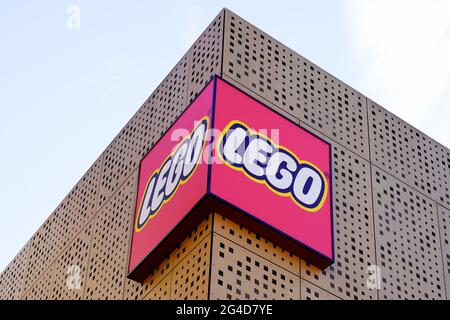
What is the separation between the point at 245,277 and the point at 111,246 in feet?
25.6

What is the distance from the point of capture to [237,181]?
3008 centimetres

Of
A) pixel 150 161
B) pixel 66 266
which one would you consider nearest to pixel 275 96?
pixel 150 161

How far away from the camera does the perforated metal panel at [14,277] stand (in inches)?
1694

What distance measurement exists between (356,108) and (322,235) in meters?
6.86

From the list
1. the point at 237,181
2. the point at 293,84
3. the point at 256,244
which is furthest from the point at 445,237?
the point at 237,181

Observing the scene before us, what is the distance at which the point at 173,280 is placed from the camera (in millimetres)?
30266

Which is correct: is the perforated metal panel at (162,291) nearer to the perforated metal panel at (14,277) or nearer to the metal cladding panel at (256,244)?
the metal cladding panel at (256,244)

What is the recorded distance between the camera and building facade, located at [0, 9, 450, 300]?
2980 centimetres

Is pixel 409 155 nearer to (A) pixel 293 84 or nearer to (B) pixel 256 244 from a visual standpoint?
(A) pixel 293 84

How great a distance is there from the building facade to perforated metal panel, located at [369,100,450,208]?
48 mm

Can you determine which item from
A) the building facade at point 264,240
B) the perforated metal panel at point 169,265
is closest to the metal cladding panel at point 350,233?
the building facade at point 264,240

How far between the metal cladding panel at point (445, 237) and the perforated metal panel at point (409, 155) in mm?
395

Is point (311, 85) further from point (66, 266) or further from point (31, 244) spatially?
point (31, 244)

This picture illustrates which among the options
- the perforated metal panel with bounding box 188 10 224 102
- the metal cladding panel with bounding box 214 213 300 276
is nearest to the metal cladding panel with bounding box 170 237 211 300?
the metal cladding panel with bounding box 214 213 300 276
